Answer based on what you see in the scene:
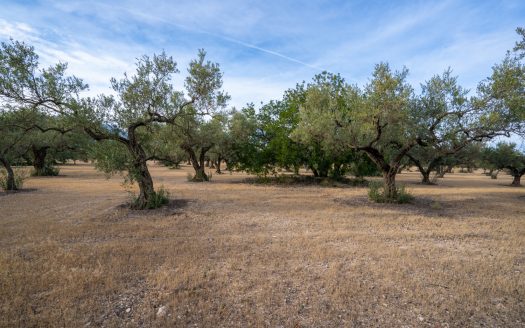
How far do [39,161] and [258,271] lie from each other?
1511 inches

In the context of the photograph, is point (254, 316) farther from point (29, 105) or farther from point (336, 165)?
point (336, 165)

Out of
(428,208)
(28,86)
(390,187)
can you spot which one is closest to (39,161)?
(28,86)

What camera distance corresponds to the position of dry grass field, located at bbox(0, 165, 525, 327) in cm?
450

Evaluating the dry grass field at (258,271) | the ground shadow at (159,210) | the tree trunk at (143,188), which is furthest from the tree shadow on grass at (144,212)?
the tree trunk at (143,188)

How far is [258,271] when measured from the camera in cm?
615

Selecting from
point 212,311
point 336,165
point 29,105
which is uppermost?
point 29,105

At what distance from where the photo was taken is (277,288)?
5.36m

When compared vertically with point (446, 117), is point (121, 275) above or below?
below

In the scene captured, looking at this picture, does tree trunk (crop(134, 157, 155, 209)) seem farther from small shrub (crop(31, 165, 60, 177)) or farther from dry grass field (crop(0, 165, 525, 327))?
small shrub (crop(31, 165, 60, 177))

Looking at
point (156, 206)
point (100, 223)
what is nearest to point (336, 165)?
point (156, 206)

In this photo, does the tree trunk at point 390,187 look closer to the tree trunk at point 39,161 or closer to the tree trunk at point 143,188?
the tree trunk at point 143,188

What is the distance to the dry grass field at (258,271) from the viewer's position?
177 inches

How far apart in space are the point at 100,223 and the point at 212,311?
25.1 ft

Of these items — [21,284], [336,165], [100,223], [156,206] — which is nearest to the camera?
[21,284]
